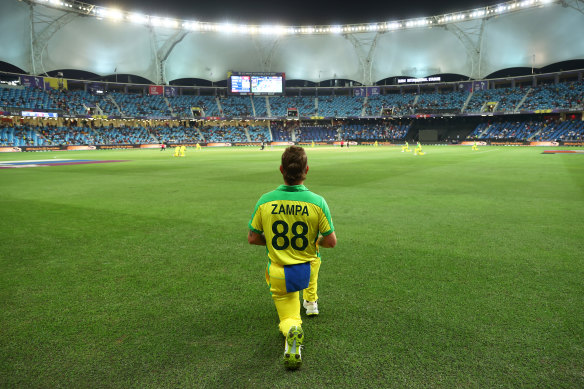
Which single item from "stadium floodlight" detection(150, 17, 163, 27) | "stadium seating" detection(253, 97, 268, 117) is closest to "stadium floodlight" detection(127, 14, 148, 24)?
"stadium floodlight" detection(150, 17, 163, 27)

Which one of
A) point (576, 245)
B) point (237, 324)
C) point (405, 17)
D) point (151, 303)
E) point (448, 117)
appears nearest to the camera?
point (237, 324)

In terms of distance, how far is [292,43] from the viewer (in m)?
81.8

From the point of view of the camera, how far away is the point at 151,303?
404 centimetres

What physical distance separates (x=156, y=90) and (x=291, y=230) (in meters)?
86.2

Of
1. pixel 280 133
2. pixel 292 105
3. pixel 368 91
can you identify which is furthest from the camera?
pixel 292 105

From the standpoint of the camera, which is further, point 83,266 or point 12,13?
point 12,13

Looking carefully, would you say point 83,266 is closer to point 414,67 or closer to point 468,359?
point 468,359

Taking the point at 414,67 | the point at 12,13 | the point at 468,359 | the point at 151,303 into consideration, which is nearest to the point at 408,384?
the point at 468,359

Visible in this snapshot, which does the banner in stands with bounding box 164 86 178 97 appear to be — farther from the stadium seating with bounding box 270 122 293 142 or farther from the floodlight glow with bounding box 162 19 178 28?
the stadium seating with bounding box 270 122 293 142

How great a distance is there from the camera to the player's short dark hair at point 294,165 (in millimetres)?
2957

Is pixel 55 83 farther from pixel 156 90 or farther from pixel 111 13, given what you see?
pixel 156 90

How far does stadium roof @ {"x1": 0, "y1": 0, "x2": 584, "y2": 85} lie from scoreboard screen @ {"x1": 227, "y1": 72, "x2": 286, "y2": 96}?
17.4 ft

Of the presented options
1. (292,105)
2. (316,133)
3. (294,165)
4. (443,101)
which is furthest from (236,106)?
(294,165)

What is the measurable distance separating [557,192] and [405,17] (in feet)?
228
